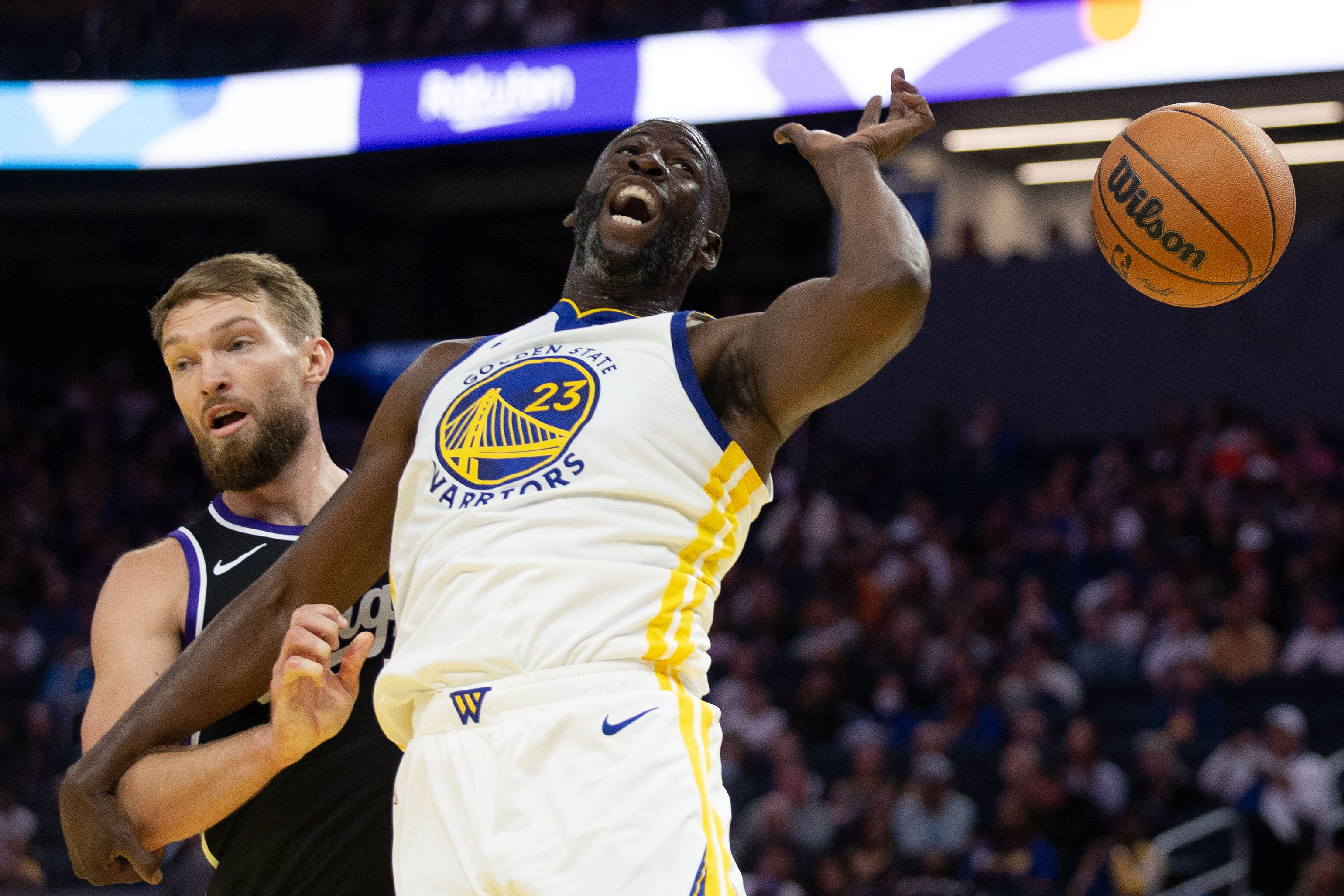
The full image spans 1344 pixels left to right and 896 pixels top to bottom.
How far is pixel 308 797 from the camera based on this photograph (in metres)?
2.78

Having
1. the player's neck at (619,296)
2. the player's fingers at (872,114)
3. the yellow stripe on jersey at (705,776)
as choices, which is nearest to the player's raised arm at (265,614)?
the player's neck at (619,296)

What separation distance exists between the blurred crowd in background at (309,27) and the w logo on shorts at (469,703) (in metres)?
10.5

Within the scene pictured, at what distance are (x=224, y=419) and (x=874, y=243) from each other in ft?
4.77

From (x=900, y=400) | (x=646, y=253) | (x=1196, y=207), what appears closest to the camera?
(x=646, y=253)

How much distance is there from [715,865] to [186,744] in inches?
43.6

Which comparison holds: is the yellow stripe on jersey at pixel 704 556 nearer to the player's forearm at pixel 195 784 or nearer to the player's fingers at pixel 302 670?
the player's fingers at pixel 302 670

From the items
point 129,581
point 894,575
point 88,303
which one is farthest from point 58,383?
point 129,581

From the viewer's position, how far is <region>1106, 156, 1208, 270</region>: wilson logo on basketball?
311 centimetres

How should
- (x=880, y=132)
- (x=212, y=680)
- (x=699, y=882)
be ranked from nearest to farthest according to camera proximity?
(x=699, y=882), (x=880, y=132), (x=212, y=680)

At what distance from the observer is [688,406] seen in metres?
2.19

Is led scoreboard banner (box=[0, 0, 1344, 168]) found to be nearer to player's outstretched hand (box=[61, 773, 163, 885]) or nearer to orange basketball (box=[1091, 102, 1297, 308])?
orange basketball (box=[1091, 102, 1297, 308])

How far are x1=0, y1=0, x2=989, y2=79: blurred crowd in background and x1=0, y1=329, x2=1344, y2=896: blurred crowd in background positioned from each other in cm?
418

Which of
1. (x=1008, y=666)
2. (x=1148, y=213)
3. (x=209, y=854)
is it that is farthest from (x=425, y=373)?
(x=1008, y=666)

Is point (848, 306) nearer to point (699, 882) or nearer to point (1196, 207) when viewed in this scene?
point (699, 882)
